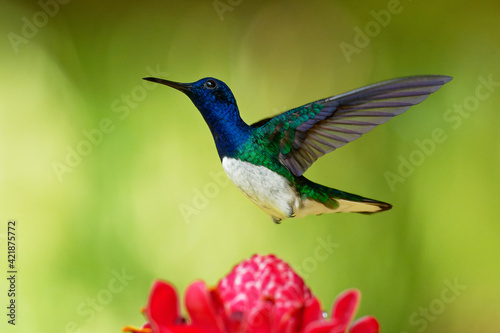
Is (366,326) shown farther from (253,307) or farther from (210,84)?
(210,84)

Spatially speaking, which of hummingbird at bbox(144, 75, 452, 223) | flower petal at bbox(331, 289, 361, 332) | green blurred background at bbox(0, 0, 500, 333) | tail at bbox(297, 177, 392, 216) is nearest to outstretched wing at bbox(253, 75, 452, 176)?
hummingbird at bbox(144, 75, 452, 223)

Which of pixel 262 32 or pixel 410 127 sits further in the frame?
pixel 262 32

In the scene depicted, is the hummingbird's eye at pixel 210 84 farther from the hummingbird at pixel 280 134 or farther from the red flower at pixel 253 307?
the red flower at pixel 253 307

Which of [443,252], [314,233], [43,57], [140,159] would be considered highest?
[43,57]

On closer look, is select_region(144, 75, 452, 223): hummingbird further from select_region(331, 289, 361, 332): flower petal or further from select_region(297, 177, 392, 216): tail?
select_region(331, 289, 361, 332): flower petal

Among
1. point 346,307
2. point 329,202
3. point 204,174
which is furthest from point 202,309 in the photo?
point 204,174

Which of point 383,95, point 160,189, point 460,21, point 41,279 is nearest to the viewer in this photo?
point 383,95

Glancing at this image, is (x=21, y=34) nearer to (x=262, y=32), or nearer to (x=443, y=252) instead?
(x=262, y=32)

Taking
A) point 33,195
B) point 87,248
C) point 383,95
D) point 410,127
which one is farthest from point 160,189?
point 383,95
